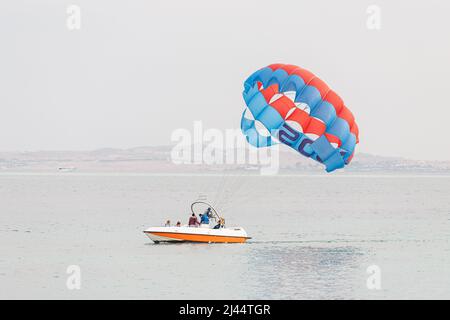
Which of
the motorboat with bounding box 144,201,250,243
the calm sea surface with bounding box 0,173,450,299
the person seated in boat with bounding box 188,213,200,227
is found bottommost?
the calm sea surface with bounding box 0,173,450,299

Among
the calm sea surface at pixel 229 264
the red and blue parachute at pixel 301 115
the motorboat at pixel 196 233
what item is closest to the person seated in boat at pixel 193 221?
the motorboat at pixel 196 233

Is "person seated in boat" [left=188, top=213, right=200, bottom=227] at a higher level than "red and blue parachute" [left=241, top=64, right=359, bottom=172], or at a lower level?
lower

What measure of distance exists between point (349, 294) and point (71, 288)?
12808mm

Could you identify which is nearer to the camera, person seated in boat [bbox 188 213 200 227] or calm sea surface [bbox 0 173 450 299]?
calm sea surface [bbox 0 173 450 299]

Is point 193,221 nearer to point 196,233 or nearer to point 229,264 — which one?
point 196,233

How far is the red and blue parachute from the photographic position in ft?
155

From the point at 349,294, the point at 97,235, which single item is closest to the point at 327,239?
the point at 97,235

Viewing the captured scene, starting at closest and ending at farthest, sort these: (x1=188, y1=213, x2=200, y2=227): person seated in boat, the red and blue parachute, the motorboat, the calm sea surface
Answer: the calm sea surface, the red and blue parachute, the motorboat, (x1=188, y1=213, x2=200, y2=227): person seated in boat

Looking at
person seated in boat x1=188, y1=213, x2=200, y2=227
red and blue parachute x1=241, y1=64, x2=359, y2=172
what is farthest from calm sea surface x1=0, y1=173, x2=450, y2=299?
red and blue parachute x1=241, y1=64, x2=359, y2=172

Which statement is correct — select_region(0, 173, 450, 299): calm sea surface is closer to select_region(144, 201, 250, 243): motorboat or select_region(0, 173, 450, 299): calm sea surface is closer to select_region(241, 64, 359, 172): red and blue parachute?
select_region(144, 201, 250, 243): motorboat

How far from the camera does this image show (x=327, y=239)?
6781cm

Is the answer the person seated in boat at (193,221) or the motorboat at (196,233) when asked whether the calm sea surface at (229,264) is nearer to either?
the motorboat at (196,233)

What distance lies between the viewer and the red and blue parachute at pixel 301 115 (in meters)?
47.4
